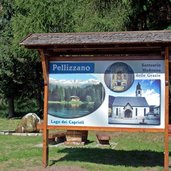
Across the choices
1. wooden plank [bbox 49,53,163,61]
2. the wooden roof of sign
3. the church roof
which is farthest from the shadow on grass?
the wooden roof of sign

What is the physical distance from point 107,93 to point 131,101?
2.00 ft

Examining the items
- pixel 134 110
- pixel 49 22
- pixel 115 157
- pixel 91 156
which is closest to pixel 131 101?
pixel 134 110

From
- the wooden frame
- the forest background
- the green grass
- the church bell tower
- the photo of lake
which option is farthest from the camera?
the forest background

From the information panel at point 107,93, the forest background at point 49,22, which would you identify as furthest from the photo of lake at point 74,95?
the forest background at point 49,22

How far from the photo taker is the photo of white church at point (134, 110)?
A: 34.1 feet

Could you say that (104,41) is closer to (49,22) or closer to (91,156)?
(91,156)

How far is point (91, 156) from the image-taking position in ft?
41.3

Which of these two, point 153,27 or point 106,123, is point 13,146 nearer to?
point 106,123

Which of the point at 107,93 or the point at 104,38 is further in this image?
the point at 107,93

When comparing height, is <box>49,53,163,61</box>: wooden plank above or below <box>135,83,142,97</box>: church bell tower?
above

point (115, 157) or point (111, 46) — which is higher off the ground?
point (111, 46)

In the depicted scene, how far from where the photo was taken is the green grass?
11039mm

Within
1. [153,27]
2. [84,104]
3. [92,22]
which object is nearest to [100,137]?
[84,104]

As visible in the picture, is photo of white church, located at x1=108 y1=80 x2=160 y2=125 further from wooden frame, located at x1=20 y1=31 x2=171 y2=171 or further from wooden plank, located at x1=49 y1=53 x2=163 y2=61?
wooden plank, located at x1=49 y1=53 x2=163 y2=61
